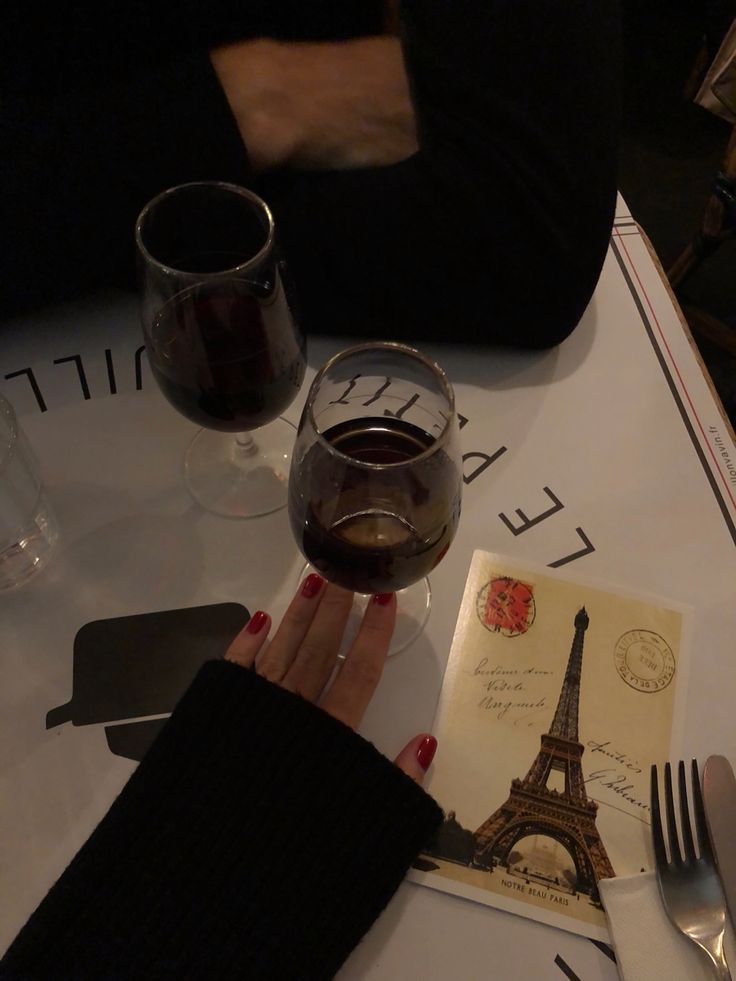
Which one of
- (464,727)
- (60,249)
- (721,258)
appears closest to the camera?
(464,727)

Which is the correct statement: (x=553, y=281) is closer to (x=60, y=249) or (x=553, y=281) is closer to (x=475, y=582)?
(x=475, y=582)

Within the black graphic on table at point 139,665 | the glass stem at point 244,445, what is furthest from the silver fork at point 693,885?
the glass stem at point 244,445

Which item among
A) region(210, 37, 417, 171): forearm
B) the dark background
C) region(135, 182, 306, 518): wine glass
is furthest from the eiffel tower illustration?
the dark background

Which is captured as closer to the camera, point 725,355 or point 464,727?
point 464,727

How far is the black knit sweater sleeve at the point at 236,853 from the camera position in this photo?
1.57 feet

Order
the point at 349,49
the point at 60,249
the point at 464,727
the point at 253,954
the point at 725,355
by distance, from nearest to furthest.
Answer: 1. the point at 253,954
2. the point at 464,727
3. the point at 60,249
4. the point at 349,49
5. the point at 725,355

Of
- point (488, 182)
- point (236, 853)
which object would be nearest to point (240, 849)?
point (236, 853)

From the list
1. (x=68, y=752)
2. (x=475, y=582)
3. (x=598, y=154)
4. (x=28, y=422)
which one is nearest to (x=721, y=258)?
(x=598, y=154)

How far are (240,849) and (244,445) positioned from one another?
368 millimetres

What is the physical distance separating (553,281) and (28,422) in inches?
20.7

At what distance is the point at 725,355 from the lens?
164cm

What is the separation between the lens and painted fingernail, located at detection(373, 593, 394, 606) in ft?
2.02

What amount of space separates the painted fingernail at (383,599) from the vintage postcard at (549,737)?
0.07 metres

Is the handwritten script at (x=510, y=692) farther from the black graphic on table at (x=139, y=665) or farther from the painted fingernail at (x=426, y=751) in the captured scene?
the black graphic on table at (x=139, y=665)
